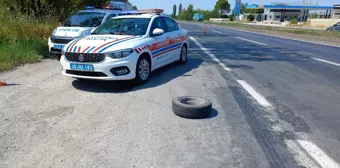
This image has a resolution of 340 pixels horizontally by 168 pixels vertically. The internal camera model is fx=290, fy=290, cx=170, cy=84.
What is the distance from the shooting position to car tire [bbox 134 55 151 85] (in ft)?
21.2

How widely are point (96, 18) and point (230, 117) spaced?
7.77 metres

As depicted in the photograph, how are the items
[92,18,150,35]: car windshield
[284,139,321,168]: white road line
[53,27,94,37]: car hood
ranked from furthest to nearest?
[53,27,94,37]: car hood
[92,18,150,35]: car windshield
[284,139,321,168]: white road line

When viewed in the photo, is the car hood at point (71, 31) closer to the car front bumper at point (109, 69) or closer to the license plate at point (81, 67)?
the car front bumper at point (109, 69)

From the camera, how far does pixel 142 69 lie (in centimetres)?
668

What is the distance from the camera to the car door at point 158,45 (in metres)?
7.17

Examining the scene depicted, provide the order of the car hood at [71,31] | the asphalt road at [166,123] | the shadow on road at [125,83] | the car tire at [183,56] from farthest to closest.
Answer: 1. the car hood at [71,31]
2. the car tire at [183,56]
3. the shadow on road at [125,83]
4. the asphalt road at [166,123]

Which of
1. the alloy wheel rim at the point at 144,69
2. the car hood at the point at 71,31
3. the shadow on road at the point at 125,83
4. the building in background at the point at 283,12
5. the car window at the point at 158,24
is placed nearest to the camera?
the shadow on road at the point at 125,83

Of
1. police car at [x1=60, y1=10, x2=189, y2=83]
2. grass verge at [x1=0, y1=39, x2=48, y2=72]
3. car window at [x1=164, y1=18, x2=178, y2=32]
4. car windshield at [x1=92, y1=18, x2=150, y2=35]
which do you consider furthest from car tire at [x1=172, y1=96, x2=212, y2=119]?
grass verge at [x1=0, y1=39, x2=48, y2=72]

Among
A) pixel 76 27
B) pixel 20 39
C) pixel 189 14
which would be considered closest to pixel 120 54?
pixel 76 27

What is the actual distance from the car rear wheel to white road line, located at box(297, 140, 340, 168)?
3.70m

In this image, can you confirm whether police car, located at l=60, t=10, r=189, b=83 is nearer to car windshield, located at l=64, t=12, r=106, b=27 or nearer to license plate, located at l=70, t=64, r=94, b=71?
license plate, located at l=70, t=64, r=94, b=71

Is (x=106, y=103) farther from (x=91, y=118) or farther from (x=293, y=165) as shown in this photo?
(x=293, y=165)

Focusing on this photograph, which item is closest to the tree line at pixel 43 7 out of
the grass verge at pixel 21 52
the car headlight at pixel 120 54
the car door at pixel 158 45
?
the grass verge at pixel 21 52

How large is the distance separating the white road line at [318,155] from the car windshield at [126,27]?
456 centimetres
